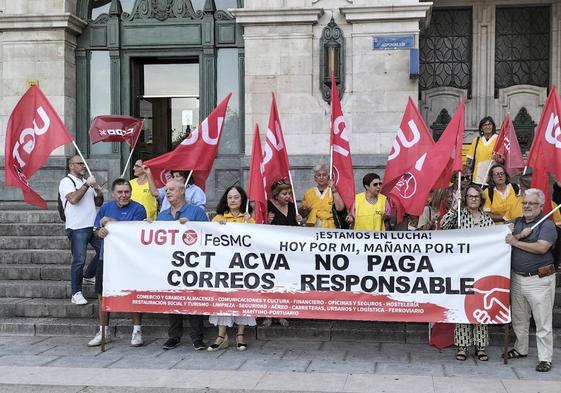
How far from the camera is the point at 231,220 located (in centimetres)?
807

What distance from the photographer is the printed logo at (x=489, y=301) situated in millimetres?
7305

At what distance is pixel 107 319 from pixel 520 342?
4807mm

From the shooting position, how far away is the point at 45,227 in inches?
447

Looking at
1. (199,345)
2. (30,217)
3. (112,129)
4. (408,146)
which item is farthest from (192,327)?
(30,217)

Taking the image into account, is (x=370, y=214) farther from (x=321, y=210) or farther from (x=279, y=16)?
(x=279, y=16)

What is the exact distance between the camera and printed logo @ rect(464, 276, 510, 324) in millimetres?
7305

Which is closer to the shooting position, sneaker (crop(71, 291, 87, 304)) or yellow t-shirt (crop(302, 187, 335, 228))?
yellow t-shirt (crop(302, 187, 335, 228))

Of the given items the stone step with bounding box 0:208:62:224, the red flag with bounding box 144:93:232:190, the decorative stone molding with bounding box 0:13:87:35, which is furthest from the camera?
the decorative stone molding with bounding box 0:13:87:35

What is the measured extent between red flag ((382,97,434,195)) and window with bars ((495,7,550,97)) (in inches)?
259

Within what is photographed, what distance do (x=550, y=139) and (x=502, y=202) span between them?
1.50 m

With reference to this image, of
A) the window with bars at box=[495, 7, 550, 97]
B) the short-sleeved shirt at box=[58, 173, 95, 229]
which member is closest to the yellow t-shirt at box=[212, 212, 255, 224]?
the short-sleeved shirt at box=[58, 173, 95, 229]

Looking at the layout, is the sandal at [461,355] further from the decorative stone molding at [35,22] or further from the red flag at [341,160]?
the decorative stone molding at [35,22]

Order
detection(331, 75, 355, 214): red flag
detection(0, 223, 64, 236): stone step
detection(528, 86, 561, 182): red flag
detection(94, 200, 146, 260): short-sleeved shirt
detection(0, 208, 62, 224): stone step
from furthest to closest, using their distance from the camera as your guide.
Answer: detection(0, 208, 62, 224): stone step → detection(0, 223, 64, 236): stone step → detection(331, 75, 355, 214): red flag → detection(94, 200, 146, 260): short-sleeved shirt → detection(528, 86, 561, 182): red flag

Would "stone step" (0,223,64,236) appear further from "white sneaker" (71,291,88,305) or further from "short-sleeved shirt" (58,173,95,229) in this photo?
"white sneaker" (71,291,88,305)
